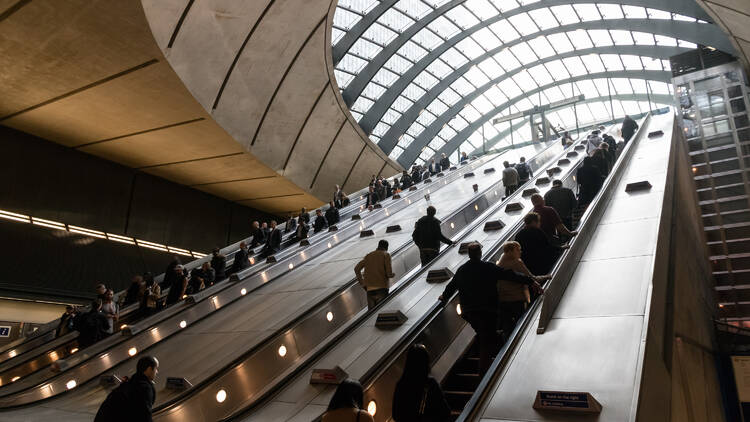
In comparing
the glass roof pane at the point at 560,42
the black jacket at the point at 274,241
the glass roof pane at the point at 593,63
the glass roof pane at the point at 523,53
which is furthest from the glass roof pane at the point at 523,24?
the black jacket at the point at 274,241

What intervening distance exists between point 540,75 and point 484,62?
5.43 meters

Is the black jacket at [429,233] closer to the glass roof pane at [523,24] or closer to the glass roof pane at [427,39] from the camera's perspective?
the glass roof pane at [427,39]

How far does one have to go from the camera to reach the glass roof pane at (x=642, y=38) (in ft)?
108

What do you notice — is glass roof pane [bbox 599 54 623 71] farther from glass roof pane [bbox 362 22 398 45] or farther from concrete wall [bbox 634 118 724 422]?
concrete wall [bbox 634 118 724 422]

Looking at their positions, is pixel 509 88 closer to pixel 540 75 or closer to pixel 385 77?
pixel 540 75

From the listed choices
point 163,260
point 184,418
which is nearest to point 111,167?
point 163,260

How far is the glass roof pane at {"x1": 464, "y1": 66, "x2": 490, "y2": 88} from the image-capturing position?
40.2 m

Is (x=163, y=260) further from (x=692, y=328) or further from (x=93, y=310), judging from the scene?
(x=692, y=328)

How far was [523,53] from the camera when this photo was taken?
1555 inches

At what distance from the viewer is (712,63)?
24.5 metres

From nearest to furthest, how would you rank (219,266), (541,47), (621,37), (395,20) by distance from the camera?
(219,266)
(395,20)
(621,37)
(541,47)

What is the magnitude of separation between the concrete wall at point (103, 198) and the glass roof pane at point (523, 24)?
2357 centimetres

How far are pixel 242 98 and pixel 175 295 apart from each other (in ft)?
32.6

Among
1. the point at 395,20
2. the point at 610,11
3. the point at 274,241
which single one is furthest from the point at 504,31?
the point at 274,241
